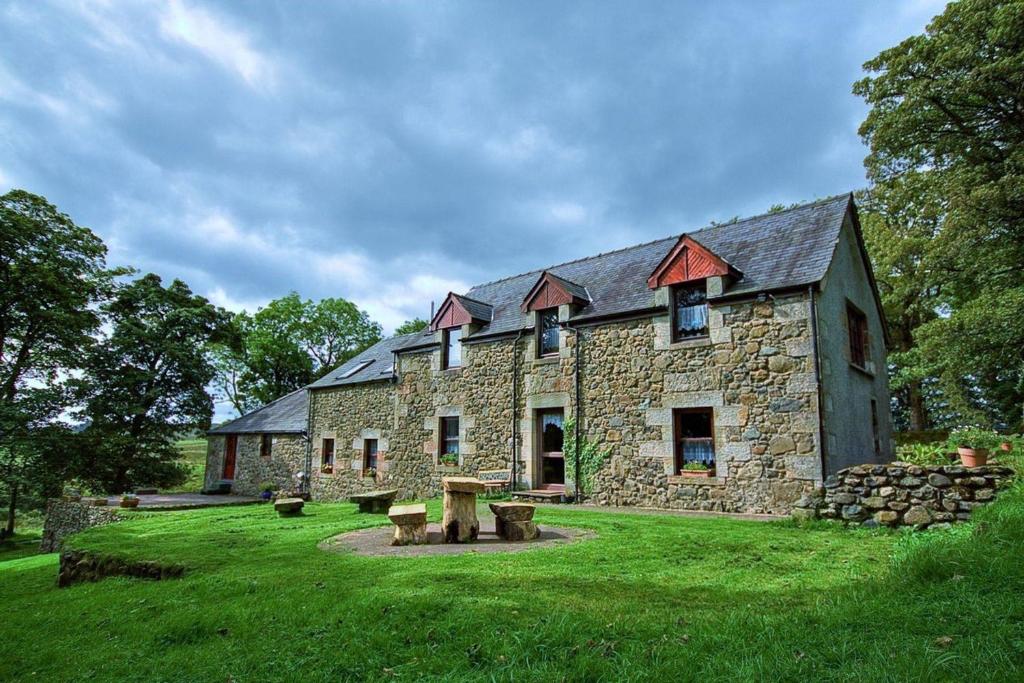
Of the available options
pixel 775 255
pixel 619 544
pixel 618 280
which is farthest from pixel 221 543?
pixel 775 255

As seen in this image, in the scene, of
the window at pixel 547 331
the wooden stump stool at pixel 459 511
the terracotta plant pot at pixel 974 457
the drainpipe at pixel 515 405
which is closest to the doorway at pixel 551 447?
the drainpipe at pixel 515 405

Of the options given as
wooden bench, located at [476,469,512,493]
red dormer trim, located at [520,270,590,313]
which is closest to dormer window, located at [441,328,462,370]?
red dormer trim, located at [520,270,590,313]

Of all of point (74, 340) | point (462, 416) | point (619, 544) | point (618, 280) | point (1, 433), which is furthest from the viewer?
point (74, 340)

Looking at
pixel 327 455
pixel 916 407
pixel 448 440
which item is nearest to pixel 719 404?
pixel 448 440

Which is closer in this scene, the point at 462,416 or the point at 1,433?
the point at 462,416

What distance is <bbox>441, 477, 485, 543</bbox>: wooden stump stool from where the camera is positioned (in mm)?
7648

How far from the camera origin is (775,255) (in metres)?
12.1

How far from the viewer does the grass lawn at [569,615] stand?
3.41 meters

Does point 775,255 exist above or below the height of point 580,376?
above

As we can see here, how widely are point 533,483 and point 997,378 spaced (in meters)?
18.0

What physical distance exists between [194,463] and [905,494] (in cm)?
3915

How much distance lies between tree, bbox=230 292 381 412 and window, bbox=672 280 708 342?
30117mm

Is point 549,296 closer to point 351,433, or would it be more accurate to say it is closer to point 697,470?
point 697,470

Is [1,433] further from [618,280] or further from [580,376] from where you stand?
[618,280]
